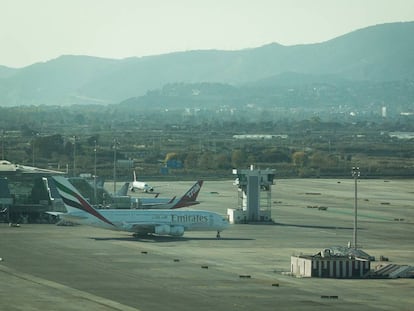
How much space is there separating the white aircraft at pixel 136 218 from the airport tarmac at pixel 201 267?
1083 millimetres

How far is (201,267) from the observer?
9275 cm

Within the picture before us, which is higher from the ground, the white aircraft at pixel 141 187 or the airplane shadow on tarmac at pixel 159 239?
the white aircraft at pixel 141 187

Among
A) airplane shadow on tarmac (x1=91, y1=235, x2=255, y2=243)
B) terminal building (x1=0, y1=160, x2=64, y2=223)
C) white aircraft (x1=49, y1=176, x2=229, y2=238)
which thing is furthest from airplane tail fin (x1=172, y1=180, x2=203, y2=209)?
airplane shadow on tarmac (x1=91, y1=235, x2=255, y2=243)

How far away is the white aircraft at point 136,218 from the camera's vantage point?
11131cm

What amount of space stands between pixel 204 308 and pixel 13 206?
59961 millimetres

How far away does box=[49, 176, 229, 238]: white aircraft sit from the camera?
365ft

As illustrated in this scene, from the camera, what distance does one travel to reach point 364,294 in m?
80.1

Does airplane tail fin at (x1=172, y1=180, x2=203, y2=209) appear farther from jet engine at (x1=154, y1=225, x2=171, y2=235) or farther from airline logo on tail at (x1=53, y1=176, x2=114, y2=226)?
airline logo on tail at (x1=53, y1=176, x2=114, y2=226)

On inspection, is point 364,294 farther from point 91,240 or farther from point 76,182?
point 76,182

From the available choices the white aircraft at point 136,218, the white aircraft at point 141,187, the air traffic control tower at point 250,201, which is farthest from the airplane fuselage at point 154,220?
the white aircraft at point 141,187

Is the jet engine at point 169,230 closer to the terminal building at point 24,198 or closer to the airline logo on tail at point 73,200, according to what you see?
the airline logo on tail at point 73,200

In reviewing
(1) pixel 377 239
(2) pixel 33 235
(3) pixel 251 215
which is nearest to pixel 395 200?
(3) pixel 251 215

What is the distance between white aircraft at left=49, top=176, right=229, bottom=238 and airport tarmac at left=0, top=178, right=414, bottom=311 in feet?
3.55

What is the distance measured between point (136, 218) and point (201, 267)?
71.1 ft
